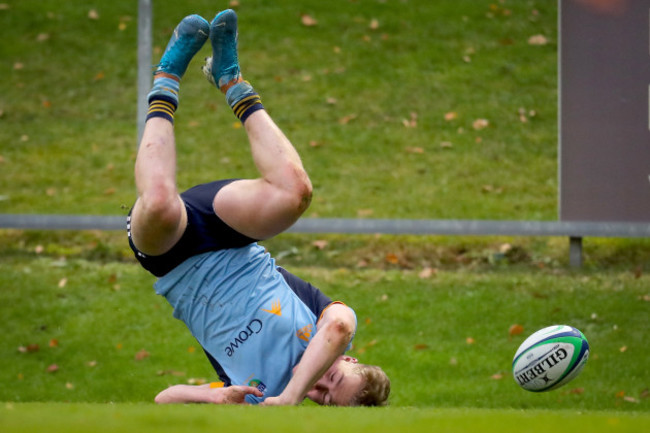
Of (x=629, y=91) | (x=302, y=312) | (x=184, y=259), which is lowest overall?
(x=629, y=91)

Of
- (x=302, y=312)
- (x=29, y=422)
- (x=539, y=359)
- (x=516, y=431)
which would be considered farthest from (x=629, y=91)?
(x=29, y=422)

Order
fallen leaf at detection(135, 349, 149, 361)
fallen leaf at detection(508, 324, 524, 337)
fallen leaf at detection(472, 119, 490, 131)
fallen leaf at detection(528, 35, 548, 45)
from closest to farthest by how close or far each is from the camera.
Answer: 1. fallen leaf at detection(135, 349, 149, 361)
2. fallen leaf at detection(508, 324, 524, 337)
3. fallen leaf at detection(472, 119, 490, 131)
4. fallen leaf at detection(528, 35, 548, 45)

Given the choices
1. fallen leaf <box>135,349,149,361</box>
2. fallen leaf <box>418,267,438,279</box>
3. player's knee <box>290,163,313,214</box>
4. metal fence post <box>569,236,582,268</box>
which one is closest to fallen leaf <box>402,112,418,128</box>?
fallen leaf <box>418,267,438,279</box>

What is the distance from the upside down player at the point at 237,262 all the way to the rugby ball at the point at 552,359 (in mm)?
774

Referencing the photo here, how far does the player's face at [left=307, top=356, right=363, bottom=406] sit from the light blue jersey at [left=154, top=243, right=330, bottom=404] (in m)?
0.24

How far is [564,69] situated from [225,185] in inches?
191

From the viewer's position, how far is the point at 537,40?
1248 cm

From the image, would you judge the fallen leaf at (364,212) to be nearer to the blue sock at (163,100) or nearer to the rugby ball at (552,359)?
the rugby ball at (552,359)

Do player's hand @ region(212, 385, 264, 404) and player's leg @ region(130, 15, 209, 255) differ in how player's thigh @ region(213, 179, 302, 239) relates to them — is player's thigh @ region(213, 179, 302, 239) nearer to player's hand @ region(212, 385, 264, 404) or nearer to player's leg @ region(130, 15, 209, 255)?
player's leg @ region(130, 15, 209, 255)

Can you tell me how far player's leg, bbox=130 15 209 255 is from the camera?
3834 millimetres

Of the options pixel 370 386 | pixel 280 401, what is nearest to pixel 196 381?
pixel 370 386

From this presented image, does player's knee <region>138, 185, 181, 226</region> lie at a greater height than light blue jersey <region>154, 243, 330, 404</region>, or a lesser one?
greater

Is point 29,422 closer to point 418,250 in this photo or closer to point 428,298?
point 428,298

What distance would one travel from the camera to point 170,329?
7332 mm
